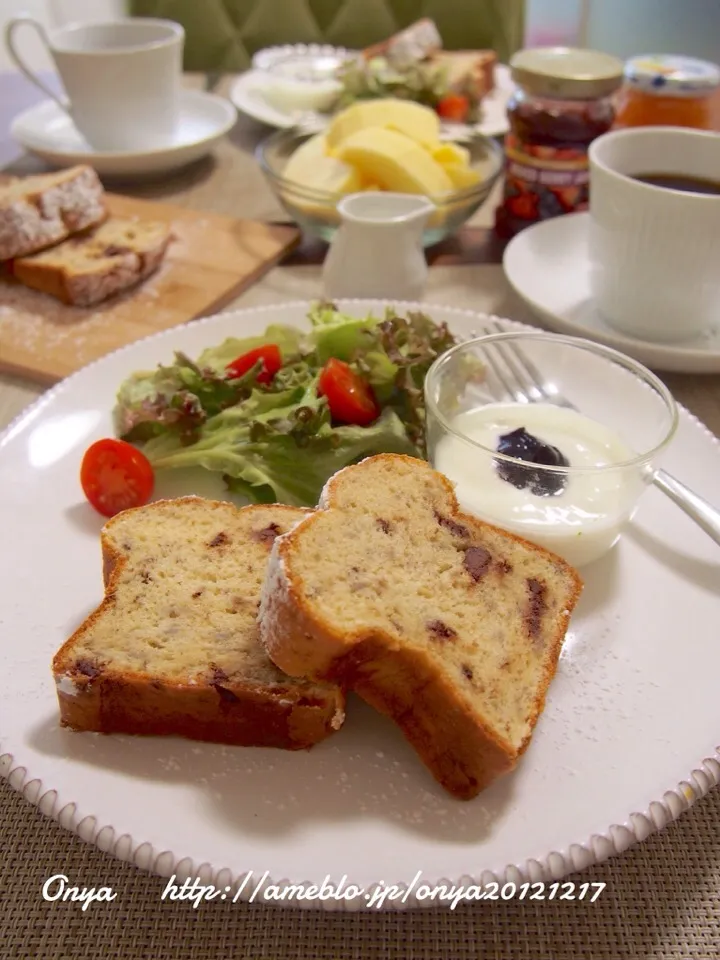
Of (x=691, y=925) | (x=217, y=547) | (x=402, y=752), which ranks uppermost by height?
(x=217, y=547)

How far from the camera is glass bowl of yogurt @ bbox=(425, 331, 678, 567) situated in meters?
1.90

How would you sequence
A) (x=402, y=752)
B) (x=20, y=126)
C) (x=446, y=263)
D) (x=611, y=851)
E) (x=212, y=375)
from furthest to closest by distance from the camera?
(x=20, y=126) < (x=446, y=263) < (x=212, y=375) < (x=402, y=752) < (x=611, y=851)

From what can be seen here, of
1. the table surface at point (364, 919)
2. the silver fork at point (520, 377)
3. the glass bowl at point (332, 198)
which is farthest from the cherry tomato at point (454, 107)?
the table surface at point (364, 919)

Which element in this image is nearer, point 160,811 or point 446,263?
point 160,811

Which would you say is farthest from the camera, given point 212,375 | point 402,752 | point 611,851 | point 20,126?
point 20,126

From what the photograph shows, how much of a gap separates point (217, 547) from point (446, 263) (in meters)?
2.03

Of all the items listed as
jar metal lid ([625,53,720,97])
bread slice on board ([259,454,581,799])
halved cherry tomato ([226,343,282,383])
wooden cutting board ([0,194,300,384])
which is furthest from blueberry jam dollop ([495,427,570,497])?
jar metal lid ([625,53,720,97])

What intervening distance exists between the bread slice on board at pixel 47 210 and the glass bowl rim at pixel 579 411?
1.84 metres

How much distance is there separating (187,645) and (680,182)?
2.38 meters

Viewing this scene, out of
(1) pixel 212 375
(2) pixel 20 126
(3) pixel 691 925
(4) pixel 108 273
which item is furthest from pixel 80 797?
(2) pixel 20 126

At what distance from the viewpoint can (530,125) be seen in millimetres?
3234

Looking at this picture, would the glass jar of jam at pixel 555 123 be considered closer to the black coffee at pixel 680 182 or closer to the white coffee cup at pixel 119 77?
the black coffee at pixel 680 182

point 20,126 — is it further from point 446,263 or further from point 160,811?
point 160,811

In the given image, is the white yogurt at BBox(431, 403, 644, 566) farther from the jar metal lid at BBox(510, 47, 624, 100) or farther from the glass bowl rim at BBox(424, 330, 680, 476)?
the jar metal lid at BBox(510, 47, 624, 100)
